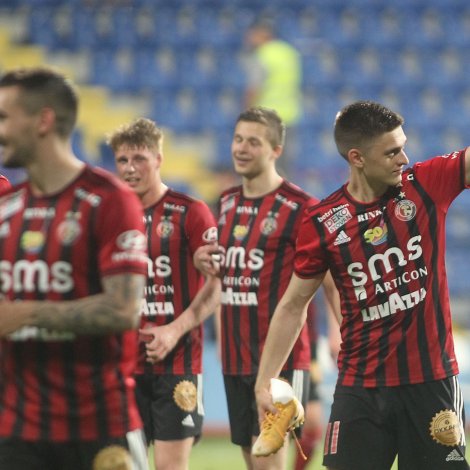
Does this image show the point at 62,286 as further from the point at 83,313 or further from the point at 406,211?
the point at 406,211

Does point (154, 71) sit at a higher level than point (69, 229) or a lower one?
higher

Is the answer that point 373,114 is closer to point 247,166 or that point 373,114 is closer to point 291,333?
point 291,333

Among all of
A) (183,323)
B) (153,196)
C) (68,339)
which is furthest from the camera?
(153,196)

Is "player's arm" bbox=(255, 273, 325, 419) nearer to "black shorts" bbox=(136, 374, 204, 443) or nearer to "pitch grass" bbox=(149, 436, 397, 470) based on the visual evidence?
"black shorts" bbox=(136, 374, 204, 443)

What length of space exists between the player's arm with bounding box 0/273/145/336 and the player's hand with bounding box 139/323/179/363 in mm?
2189

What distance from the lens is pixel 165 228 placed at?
20.4 feet

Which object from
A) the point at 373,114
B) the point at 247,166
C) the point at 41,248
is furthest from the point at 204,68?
the point at 41,248

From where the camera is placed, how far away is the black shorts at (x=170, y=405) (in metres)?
6.06

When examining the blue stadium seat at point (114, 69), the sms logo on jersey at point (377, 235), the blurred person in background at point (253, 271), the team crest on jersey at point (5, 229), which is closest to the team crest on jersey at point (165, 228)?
the blurred person in background at point (253, 271)

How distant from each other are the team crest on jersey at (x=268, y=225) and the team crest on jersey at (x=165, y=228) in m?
0.54

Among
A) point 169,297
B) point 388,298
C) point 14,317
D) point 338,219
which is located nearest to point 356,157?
point 338,219

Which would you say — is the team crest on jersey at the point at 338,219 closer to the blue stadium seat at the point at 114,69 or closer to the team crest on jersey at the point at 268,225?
the team crest on jersey at the point at 268,225

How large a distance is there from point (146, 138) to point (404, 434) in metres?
2.33

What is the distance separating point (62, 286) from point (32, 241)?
18cm
